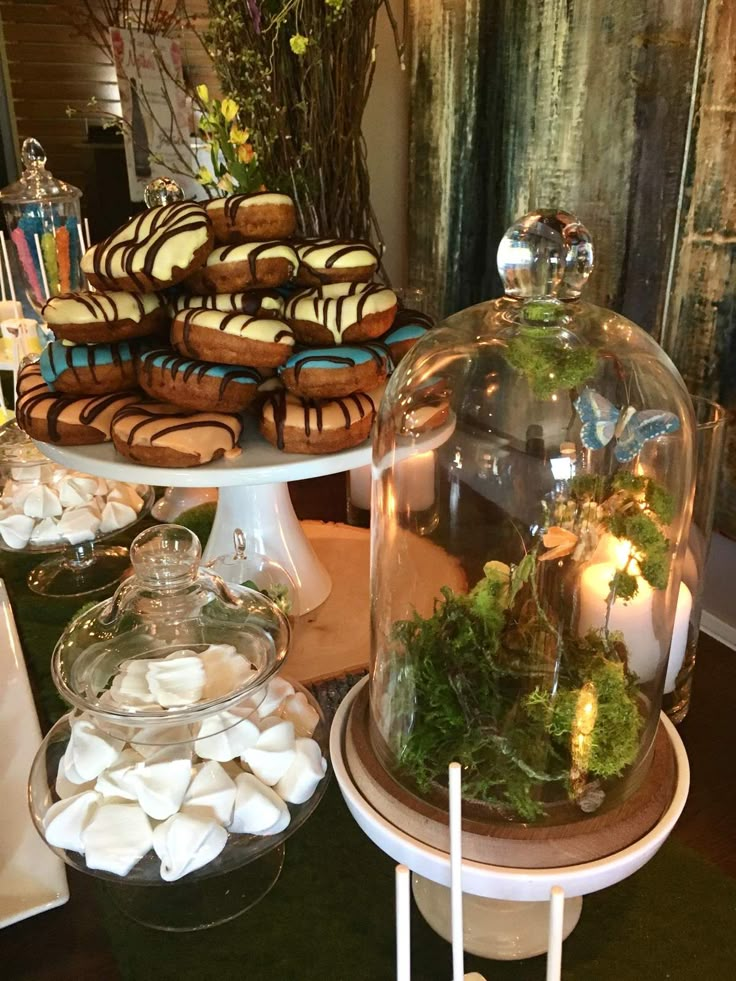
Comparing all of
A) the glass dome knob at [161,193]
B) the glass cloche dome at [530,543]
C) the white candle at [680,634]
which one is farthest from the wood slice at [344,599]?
the glass dome knob at [161,193]

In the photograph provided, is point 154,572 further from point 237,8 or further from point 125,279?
point 237,8

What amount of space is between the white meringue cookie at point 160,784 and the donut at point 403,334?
49cm

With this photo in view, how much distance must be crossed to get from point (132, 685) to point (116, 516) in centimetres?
57

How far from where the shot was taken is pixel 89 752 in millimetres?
590

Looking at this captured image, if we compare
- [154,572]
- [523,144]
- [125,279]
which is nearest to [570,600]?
[154,572]

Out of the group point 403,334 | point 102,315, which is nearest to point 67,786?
point 102,315

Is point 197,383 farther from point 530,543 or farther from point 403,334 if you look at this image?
point 530,543

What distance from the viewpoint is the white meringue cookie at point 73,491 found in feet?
3.59

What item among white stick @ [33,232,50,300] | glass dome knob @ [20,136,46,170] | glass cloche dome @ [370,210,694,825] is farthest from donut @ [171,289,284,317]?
glass dome knob @ [20,136,46,170]

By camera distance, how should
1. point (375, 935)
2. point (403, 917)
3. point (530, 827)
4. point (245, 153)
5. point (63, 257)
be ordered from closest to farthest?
1. point (403, 917)
2. point (530, 827)
3. point (375, 935)
4. point (245, 153)
5. point (63, 257)

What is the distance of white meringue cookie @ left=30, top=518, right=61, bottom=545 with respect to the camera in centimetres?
107

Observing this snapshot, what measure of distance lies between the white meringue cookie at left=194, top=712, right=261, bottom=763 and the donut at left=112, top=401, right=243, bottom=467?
0.27 metres

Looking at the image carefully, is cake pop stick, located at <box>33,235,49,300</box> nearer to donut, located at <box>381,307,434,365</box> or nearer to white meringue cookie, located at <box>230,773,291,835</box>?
donut, located at <box>381,307,434,365</box>

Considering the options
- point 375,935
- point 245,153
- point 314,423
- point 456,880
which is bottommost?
point 375,935
